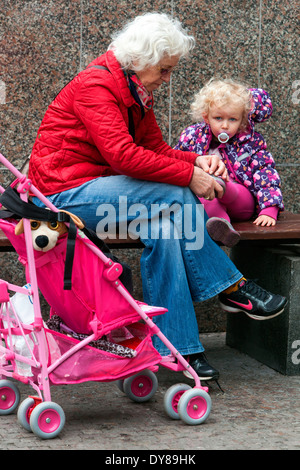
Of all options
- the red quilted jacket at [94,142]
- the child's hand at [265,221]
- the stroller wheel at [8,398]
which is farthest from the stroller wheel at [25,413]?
the child's hand at [265,221]

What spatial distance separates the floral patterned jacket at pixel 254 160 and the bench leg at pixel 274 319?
0.26 meters

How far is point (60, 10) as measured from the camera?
5.09 meters

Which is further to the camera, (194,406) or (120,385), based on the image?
(120,385)

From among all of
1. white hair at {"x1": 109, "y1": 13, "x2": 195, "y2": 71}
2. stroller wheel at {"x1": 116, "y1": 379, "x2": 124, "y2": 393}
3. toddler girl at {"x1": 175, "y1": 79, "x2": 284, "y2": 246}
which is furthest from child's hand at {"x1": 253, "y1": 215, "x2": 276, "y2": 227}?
stroller wheel at {"x1": 116, "y1": 379, "x2": 124, "y2": 393}

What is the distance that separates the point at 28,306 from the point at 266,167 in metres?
1.72

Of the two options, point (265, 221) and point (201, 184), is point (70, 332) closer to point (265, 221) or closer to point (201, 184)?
point (201, 184)

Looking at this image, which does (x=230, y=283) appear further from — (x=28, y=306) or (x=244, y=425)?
(x=28, y=306)

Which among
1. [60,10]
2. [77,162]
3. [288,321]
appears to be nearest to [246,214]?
[288,321]

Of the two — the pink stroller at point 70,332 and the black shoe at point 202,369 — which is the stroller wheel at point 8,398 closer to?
the pink stroller at point 70,332

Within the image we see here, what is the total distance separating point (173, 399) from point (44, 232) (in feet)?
3.22

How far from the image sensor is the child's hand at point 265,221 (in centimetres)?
452

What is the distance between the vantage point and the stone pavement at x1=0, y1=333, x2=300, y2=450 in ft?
10.8

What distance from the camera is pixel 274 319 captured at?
4.50 meters

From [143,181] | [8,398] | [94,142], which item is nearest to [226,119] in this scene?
[143,181]
